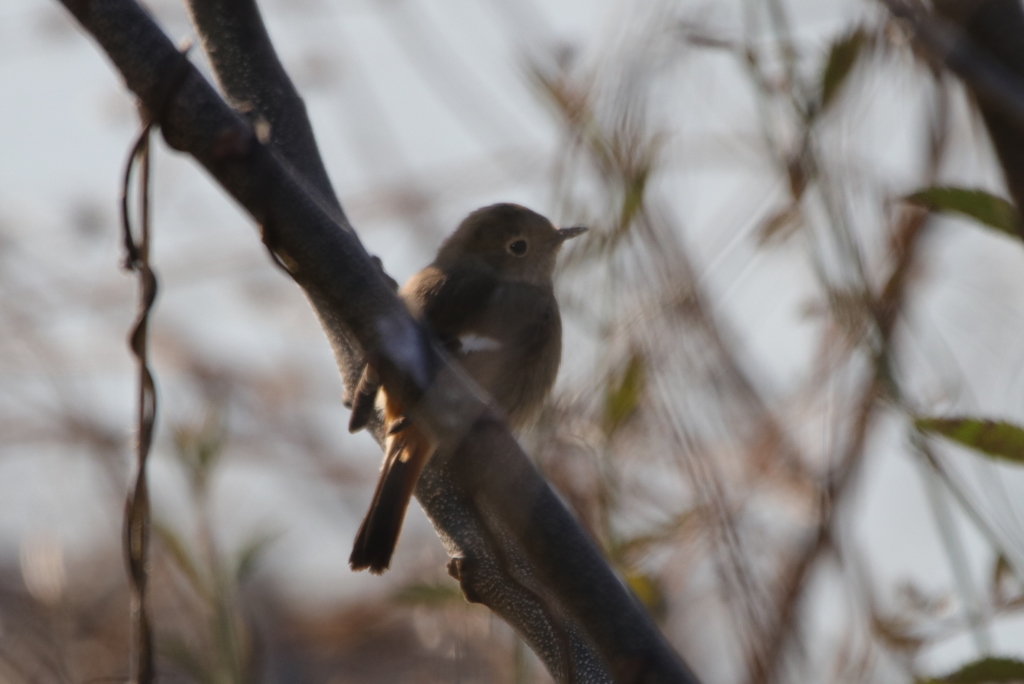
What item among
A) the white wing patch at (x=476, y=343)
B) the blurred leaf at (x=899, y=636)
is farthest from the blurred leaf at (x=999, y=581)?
the white wing patch at (x=476, y=343)

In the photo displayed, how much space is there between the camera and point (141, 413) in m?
1.37

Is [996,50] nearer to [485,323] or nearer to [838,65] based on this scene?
[838,65]

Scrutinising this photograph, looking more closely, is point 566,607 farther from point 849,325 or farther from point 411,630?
point 411,630

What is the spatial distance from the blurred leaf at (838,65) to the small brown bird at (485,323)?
809 millimetres

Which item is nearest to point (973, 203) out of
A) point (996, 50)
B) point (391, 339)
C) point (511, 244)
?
point (996, 50)

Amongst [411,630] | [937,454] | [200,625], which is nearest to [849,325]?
[937,454]

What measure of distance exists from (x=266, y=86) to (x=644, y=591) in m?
1.27

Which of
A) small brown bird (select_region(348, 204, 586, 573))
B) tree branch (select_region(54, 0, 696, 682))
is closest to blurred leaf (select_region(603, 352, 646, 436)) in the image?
small brown bird (select_region(348, 204, 586, 573))

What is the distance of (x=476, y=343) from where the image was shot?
2820 mm

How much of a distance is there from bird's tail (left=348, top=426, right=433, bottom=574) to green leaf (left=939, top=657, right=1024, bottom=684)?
100 centimetres

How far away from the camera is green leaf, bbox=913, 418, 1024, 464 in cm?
141

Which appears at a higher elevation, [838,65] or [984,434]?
[838,65]

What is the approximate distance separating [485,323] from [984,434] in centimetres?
168

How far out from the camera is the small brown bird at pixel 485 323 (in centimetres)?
215
